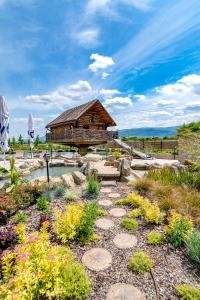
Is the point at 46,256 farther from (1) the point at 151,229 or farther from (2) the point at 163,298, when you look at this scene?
(1) the point at 151,229

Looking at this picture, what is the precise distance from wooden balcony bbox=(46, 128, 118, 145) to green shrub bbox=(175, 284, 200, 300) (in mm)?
17207

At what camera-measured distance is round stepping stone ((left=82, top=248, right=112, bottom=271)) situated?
2.68m

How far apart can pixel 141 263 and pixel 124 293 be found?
513 millimetres

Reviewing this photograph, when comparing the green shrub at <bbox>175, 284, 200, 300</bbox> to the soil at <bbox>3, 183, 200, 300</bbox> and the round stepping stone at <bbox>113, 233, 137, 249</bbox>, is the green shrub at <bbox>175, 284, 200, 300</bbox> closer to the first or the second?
the soil at <bbox>3, 183, 200, 300</bbox>

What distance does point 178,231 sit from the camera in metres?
3.15

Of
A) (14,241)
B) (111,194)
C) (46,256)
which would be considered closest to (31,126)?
(111,194)

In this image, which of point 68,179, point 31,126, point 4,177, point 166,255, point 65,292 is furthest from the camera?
point 31,126

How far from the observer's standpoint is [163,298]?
219 centimetres

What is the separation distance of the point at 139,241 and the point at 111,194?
257 cm

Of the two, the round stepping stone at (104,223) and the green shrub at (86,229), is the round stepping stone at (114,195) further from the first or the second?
the green shrub at (86,229)

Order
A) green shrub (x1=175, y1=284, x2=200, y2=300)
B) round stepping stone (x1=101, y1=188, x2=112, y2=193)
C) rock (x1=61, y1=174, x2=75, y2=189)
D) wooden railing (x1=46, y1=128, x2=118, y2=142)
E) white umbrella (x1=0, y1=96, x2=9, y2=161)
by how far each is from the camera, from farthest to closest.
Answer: wooden railing (x1=46, y1=128, x2=118, y2=142) < white umbrella (x1=0, y1=96, x2=9, y2=161) < rock (x1=61, y1=174, x2=75, y2=189) < round stepping stone (x1=101, y1=188, x2=112, y2=193) < green shrub (x1=175, y1=284, x2=200, y2=300)

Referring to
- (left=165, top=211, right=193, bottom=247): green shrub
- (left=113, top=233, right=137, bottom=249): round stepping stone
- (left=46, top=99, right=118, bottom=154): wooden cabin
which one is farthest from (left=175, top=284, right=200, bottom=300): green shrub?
(left=46, top=99, right=118, bottom=154): wooden cabin

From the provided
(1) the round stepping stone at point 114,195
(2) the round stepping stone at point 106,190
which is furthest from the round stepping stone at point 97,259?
(2) the round stepping stone at point 106,190

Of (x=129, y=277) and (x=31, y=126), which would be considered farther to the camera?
(x=31, y=126)
